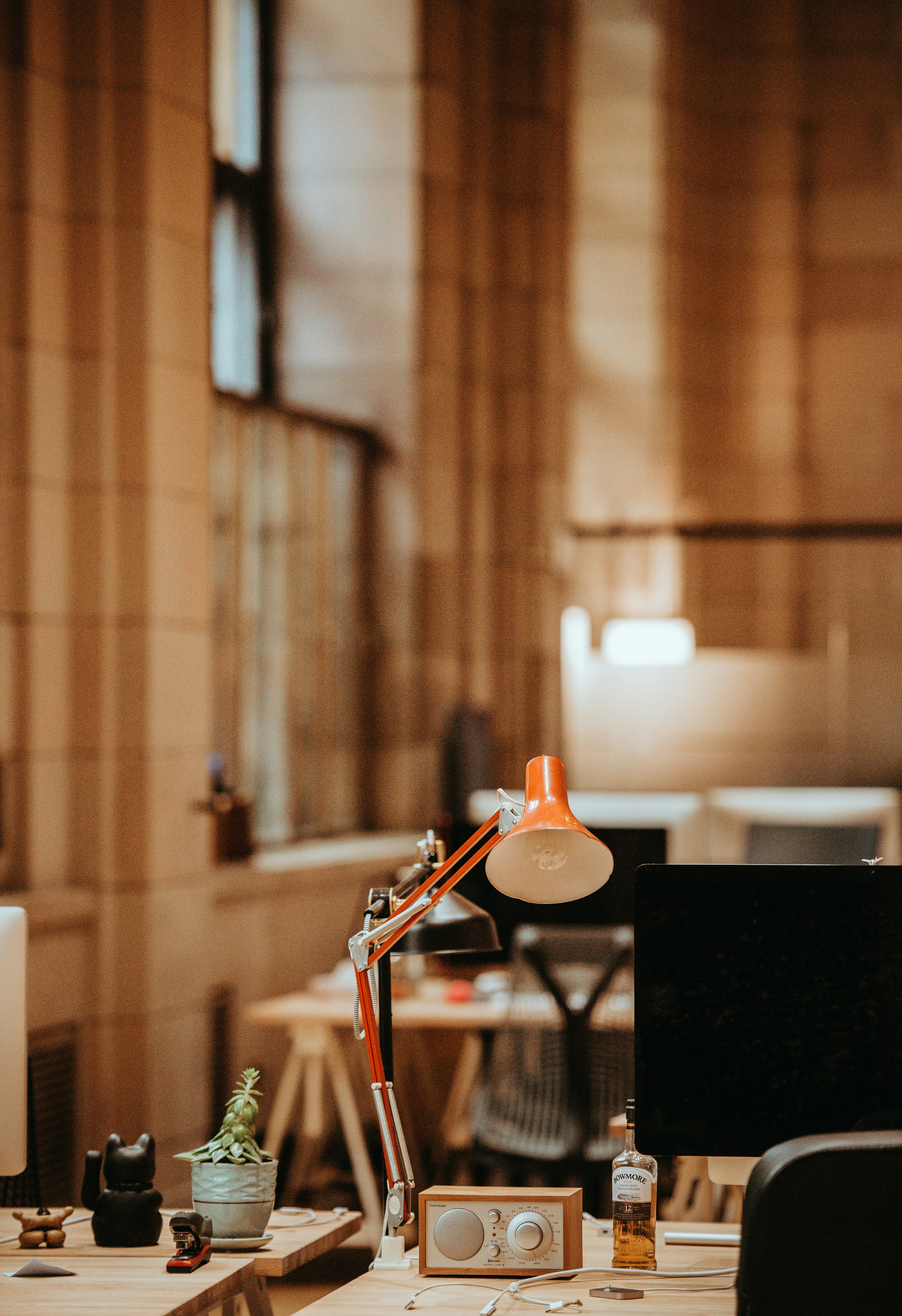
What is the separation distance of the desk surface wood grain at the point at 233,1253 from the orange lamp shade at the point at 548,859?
66cm

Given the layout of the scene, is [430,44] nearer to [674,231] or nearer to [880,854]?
[674,231]

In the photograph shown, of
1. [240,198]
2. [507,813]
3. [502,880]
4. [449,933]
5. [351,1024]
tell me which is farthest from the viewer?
[240,198]

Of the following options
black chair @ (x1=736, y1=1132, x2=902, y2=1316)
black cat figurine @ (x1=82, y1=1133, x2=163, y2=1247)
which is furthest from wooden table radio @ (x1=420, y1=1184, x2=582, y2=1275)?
black chair @ (x1=736, y1=1132, x2=902, y2=1316)

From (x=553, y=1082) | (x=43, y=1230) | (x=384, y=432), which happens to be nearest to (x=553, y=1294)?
(x=43, y=1230)

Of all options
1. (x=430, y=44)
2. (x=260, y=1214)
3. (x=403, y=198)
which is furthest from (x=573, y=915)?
(x=430, y=44)

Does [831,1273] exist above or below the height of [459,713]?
below

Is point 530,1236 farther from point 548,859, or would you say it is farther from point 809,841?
point 809,841

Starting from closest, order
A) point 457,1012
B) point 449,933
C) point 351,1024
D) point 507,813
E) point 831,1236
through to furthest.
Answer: point 831,1236 → point 507,813 → point 449,933 → point 457,1012 → point 351,1024

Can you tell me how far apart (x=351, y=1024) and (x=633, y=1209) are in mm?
2822

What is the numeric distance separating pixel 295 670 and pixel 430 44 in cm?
266

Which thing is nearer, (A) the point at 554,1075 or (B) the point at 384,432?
(A) the point at 554,1075

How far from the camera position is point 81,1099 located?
14.7 ft

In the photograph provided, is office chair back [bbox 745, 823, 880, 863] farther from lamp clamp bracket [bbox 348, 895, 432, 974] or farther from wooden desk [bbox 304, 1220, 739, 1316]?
lamp clamp bracket [bbox 348, 895, 432, 974]

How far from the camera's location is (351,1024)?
4.97 m
